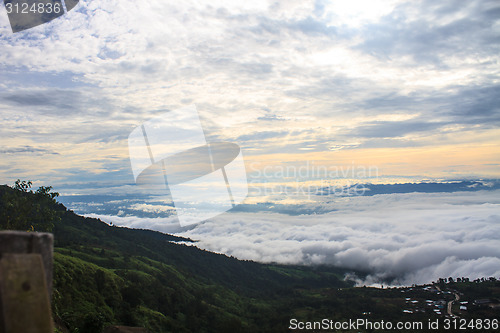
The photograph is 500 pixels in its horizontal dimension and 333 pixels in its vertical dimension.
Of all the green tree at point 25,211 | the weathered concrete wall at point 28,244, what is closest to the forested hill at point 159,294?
the green tree at point 25,211

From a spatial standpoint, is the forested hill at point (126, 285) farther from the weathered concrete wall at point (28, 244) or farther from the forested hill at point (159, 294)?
the weathered concrete wall at point (28, 244)

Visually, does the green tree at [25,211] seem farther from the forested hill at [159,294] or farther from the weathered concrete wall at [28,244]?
the weathered concrete wall at [28,244]

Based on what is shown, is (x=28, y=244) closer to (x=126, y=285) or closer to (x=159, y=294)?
(x=126, y=285)

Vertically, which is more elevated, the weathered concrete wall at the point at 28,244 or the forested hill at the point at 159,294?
the weathered concrete wall at the point at 28,244

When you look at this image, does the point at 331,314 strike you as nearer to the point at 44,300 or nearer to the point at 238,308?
the point at 238,308

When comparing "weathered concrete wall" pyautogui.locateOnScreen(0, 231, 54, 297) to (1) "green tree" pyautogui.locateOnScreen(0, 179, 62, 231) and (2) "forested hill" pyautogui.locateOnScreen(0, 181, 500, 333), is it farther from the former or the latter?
(1) "green tree" pyautogui.locateOnScreen(0, 179, 62, 231)

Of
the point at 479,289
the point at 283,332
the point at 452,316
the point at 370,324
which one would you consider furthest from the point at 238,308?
the point at 479,289

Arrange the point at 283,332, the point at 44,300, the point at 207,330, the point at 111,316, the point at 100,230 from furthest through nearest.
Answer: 1. the point at 100,230
2. the point at 283,332
3. the point at 207,330
4. the point at 111,316
5. the point at 44,300

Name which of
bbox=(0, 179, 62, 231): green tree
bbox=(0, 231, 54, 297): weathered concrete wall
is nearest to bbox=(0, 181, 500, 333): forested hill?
bbox=(0, 179, 62, 231): green tree

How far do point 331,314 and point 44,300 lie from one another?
150m

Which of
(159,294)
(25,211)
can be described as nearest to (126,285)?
(159,294)

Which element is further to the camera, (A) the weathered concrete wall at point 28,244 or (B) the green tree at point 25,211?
(B) the green tree at point 25,211

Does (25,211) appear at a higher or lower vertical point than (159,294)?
higher

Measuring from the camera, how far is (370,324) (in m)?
118
